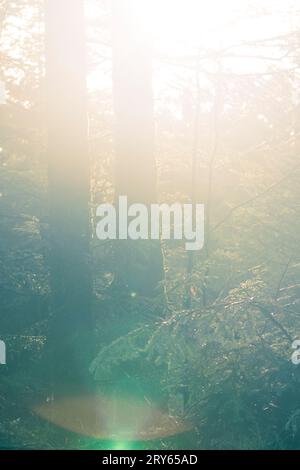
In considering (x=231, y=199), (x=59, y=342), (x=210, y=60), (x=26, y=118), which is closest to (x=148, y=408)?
(x=59, y=342)

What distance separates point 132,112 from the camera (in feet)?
32.3

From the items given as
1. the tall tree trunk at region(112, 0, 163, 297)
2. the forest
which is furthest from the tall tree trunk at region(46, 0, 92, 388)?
the tall tree trunk at region(112, 0, 163, 297)

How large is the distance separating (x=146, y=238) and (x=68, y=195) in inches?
46.8

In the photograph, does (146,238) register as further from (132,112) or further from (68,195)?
(132,112)

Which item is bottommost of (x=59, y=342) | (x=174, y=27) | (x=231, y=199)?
(x=59, y=342)

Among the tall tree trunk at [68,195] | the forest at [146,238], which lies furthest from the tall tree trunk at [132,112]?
the tall tree trunk at [68,195]

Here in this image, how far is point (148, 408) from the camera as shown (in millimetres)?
8297

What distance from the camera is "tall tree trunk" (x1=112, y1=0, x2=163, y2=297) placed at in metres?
9.70

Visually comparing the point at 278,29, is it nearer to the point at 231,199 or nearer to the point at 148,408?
the point at 231,199

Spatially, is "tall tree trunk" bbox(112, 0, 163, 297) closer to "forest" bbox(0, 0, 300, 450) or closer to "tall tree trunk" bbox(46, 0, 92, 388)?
"forest" bbox(0, 0, 300, 450)

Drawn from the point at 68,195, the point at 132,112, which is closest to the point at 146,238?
the point at 68,195

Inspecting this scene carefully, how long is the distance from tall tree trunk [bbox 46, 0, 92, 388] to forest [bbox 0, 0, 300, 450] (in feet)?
0.05

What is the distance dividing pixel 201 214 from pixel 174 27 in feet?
11.0

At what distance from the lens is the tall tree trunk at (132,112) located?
31.8 feet
